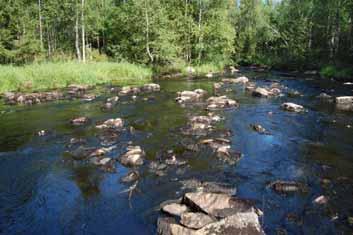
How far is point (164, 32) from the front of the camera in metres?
36.2

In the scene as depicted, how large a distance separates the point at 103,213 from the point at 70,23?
4012 cm

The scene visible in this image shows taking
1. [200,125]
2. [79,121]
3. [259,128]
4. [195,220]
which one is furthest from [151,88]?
[195,220]

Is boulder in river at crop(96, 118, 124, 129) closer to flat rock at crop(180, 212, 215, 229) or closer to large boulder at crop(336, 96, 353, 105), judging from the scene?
flat rock at crop(180, 212, 215, 229)

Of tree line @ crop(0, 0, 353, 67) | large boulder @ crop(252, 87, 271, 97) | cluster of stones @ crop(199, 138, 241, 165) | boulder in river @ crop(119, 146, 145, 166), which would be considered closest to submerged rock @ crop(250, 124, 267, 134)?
cluster of stones @ crop(199, 138, 241, 165)

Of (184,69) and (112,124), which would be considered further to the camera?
(184,69)

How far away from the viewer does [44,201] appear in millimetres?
7906

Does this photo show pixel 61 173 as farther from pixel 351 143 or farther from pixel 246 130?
pixel 351 143

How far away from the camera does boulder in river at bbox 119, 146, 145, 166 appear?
9.98 meters

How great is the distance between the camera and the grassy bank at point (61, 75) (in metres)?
23.9

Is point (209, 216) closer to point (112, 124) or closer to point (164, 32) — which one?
point (112, 124)

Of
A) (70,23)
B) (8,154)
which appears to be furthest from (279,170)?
(70,23)

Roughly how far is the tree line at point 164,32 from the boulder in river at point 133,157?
25.9 meters

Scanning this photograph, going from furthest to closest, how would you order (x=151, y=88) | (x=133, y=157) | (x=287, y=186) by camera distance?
(x=151, y=88) → (x=133, y=157) → (x=287, y=186)

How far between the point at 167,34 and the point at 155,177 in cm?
2950
